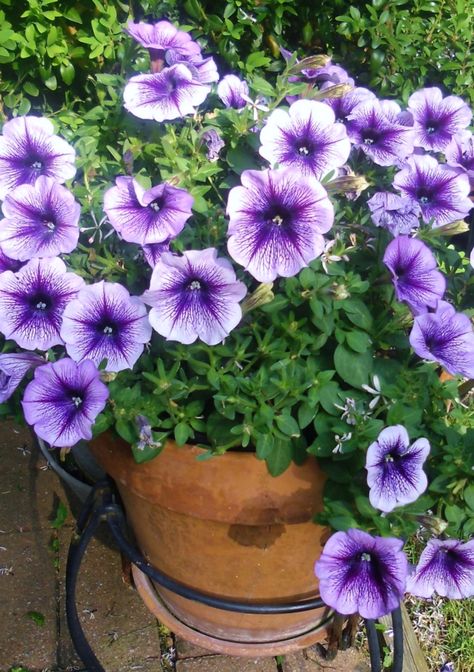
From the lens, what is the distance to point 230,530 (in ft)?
4.11

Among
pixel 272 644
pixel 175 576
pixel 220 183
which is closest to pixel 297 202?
pixel 220 183

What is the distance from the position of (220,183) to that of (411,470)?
1.95 ft

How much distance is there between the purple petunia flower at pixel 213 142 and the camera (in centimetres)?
116

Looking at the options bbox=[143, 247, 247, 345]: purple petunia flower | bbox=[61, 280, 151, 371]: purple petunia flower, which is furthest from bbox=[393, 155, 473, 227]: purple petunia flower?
bbox=[61, 280, 151, 371]: purple petunia flower

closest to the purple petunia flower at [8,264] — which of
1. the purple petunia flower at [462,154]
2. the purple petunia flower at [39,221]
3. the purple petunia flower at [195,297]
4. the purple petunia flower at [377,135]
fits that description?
the purple petunia flower at [39,221]

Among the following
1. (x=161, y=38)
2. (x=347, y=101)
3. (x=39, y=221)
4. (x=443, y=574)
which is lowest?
(x=443, y=574)

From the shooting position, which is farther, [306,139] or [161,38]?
[161,38]

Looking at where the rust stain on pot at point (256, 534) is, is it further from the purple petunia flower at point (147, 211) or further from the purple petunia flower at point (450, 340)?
the purple petunia flower at point (147, 211)

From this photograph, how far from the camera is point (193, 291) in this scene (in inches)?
40.5

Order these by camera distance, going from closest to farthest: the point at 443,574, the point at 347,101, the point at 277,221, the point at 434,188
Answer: the point at 277,221 → the point at 443,574 → the point at 434,188 → the point at 347,101

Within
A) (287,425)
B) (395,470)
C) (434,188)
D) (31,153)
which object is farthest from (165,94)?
(395,470)

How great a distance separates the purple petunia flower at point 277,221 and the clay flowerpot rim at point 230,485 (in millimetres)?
331

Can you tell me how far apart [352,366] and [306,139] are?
0.35 meters

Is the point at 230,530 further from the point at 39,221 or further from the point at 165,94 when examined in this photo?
the point at 165,94
